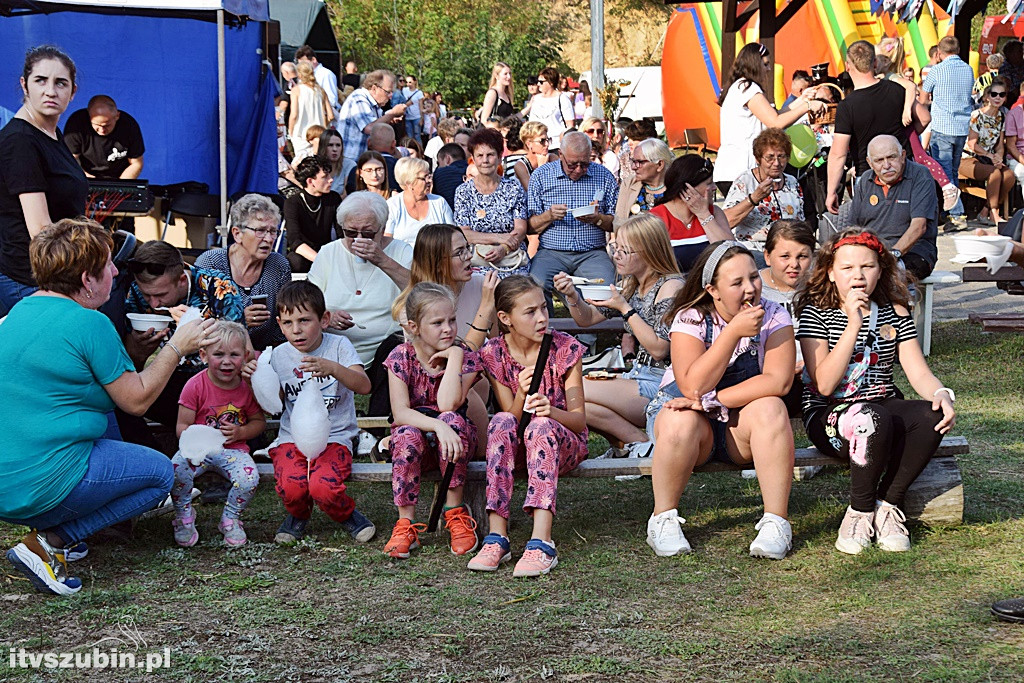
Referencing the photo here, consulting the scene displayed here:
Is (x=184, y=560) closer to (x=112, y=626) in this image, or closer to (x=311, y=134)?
(x=112, y=626)

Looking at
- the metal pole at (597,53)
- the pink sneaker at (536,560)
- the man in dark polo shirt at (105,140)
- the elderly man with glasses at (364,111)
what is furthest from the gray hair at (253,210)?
the metal pole at (597,53)

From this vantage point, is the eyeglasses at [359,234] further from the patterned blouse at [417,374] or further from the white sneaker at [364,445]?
the patterned blouse at [417,374]

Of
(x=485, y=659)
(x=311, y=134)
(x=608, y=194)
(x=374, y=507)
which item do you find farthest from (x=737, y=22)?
(x=485, y=659)

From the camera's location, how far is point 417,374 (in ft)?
14.5

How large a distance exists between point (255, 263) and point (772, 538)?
9.04ft

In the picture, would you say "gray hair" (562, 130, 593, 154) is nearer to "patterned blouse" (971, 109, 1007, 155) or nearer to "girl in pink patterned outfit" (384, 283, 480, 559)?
"girl in pink patterned outfit" (384, 283, 480, 559)

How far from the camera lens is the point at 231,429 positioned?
4.41 meters

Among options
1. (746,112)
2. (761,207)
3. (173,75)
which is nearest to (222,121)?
(173,75)

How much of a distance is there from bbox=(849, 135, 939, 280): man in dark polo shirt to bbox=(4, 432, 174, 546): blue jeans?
4.65 metres

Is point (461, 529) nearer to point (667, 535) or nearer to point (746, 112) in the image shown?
point (667, 535)

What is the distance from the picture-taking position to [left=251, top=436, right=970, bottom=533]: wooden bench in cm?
425

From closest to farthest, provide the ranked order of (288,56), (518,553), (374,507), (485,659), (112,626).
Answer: (485,659) → (112,626) → (518,553) → (374,507) → (288,56)

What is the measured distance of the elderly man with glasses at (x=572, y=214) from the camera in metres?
7.69

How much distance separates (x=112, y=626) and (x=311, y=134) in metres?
8.49
